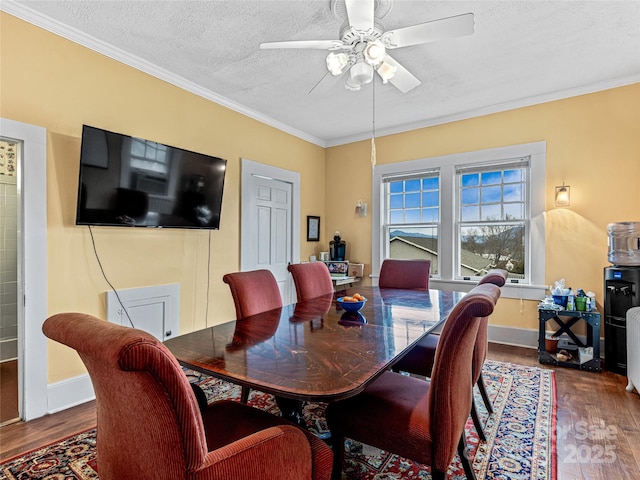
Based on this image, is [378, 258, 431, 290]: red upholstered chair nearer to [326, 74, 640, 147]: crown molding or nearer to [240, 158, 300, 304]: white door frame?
[240, 158, 300, 304]: white door frame

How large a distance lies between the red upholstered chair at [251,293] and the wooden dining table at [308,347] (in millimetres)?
81

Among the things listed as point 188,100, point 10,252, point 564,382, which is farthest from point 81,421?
point 564,382

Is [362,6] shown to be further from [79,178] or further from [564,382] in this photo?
[564,382]

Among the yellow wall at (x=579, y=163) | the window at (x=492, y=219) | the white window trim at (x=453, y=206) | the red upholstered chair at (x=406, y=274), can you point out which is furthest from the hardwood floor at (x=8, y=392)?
the yellow wall at (x=579, y=163)

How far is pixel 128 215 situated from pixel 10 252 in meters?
2.01

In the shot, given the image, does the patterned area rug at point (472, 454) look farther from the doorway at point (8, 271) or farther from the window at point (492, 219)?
the doorway at point (8, 271)

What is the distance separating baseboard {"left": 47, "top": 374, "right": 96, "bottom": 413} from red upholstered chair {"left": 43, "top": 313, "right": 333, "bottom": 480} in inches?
70.3

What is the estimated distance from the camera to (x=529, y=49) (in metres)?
2.69

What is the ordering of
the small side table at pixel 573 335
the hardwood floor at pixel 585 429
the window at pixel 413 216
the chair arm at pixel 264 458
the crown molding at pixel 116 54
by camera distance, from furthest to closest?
the window at pixel 413 216 < the small side table at pixel 573 335 < the crown molding at pixel 116 54 < the hardwood floor at pixel 585 429 < the chair arm at pixel 264 458

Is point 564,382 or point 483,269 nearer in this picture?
point 564,382

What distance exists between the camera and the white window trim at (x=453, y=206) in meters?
3.64

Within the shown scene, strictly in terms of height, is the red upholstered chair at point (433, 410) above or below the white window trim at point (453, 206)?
below

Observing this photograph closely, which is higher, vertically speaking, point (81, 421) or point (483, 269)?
point (483, 269)

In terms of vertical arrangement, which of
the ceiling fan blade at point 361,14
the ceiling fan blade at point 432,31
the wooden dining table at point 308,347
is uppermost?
the ceiling fan blade at point 361,14
